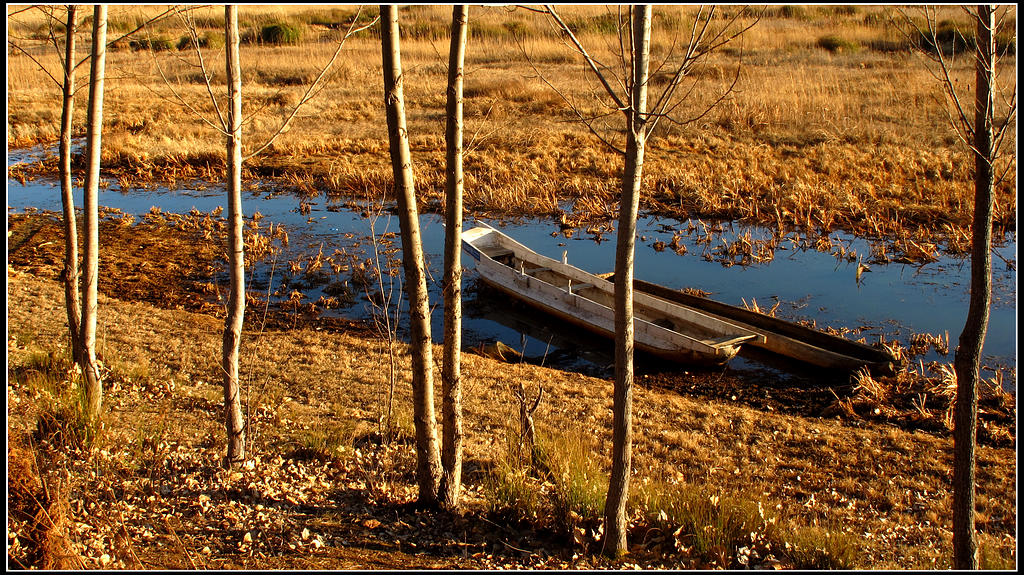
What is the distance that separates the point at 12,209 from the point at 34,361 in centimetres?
1325

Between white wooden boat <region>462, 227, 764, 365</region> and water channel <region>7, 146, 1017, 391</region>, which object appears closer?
white wooden boat <region>462, 227, 764, 365</region>

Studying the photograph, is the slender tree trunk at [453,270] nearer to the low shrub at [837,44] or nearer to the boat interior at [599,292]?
the boat interior at [599,292]

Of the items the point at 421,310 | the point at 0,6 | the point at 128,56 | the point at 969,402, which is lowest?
the point at 969,402

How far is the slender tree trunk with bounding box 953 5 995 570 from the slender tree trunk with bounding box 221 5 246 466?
146 inches

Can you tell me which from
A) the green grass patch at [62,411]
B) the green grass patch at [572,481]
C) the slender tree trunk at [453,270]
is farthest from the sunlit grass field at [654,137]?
the slender tree trunk at [453,270]

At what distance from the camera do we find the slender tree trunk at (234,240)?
4.37 metres

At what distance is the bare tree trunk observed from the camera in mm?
3480

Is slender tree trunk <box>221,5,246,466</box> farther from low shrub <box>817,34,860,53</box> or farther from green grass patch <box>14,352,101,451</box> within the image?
low shrub <box>817,34,860,53</box>

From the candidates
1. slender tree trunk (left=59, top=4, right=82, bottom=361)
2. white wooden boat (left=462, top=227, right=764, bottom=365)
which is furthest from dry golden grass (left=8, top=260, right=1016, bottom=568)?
white wooden boat (left=462, top=227, right=764, bottom=365)

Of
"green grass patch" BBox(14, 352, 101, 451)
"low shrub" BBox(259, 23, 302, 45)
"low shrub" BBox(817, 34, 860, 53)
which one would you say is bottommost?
"green grass patch" BBox(14, 352, 101, 451)

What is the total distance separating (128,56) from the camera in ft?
119

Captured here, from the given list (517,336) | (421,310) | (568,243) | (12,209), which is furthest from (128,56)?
(421,310)

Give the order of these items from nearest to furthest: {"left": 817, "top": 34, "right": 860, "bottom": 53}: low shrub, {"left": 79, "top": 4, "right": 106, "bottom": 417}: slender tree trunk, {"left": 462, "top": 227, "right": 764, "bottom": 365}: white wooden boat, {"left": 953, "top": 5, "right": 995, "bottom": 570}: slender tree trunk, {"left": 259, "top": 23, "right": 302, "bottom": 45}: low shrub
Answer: {"left": 953, "top": 5, "right": 995, "bottom": 570}: slender tree trunk → {"left": 79, "top": 4, "right": 106, "bottom": 417}: slender tree trunk → {"left": 462, "top": 227, "right": 764, "bottom": 365}: white wooden boat → {"left": 817, "top": 34, "right": 860, "bottom": 53}: low shrub → {"left": 259, "top": 23, "right": 302, "bottom": 45}: low shrub

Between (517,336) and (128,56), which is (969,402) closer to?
(517,336)
